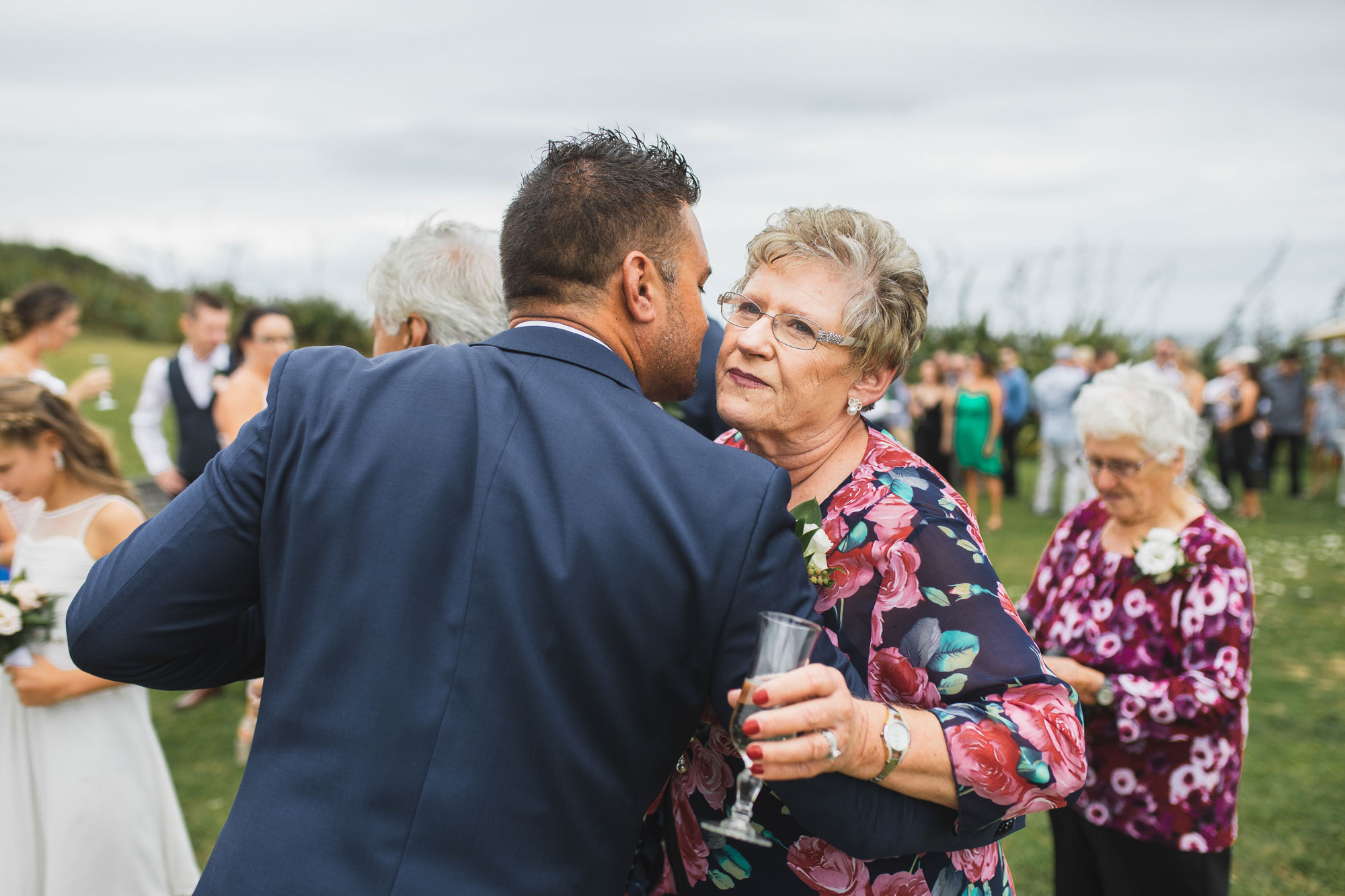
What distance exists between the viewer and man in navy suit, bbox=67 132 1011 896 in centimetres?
142

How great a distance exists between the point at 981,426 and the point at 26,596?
11.3m

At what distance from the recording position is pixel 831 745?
1.38 meters

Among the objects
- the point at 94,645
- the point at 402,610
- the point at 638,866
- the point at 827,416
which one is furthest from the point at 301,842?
the point at 827,416

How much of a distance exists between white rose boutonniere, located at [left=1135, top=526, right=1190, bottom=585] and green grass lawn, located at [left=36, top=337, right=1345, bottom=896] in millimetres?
2017

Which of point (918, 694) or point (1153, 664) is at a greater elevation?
point (918, 694)

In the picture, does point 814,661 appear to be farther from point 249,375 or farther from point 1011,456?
point 1011,456

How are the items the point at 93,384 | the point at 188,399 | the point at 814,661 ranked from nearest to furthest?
the point at 814,661 → the point at 93,384 → the point at 188,399

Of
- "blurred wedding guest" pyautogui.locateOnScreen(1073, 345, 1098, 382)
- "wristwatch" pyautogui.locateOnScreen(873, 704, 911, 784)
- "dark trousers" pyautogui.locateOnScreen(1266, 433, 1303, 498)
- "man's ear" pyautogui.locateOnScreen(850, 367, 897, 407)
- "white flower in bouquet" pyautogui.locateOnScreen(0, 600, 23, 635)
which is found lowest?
"dark trousers" pyautogui.locateOnScreen(1266, 433, 1303, 498)

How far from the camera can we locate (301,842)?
1.44 m

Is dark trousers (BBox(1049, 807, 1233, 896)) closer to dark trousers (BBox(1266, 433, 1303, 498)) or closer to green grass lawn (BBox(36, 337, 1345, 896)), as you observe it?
green grass lawn (BBox(36, 337, 1345, 896))

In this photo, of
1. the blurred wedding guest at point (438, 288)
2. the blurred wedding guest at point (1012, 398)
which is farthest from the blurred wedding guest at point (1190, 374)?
the blurred wedding guest at point (438, 288)

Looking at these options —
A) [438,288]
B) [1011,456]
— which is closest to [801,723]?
[438,288]

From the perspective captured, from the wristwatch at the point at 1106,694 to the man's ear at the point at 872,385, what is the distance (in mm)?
1477

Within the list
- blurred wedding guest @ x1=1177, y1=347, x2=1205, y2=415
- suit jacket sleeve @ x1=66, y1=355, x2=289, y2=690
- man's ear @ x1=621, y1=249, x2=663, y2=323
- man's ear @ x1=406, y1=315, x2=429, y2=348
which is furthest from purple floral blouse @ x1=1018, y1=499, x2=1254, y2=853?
blurred wedding guest @ x1=1177, y1=347, x2=1205, y2=415
